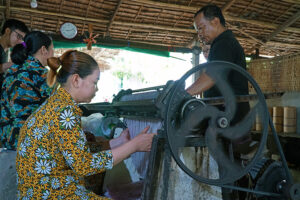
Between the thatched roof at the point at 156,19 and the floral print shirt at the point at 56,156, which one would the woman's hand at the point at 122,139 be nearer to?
the floral print shirt at the point at 56,156

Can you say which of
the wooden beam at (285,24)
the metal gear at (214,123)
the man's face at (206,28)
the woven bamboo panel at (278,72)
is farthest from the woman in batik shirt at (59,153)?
the wooden beam at (285,24)

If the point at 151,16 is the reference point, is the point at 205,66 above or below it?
below

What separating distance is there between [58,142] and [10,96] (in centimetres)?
102

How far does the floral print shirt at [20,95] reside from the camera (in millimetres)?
2012

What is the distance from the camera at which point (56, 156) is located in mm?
1286

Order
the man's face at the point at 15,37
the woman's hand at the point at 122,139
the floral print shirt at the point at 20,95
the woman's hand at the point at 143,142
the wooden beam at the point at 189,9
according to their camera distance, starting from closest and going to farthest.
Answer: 1. the woman's hand at the point at 143,142
2. the woman's hand at the point at 122,139
3. the floral print shirt at the point at 20,95
4. the man's face at the point at 15,37
5. the wooden beam at the point at 189,9

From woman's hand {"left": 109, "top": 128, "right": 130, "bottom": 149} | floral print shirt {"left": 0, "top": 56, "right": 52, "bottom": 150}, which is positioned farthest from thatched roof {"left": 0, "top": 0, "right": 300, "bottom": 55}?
woman's hand {"left": 109, "top": 128, "right": 130, "bottom": 149}

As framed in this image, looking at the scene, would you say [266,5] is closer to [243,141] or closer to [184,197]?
[243,141]

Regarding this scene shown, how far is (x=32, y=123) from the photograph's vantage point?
131cm

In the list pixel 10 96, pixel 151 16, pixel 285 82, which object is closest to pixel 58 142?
pixel 10 96

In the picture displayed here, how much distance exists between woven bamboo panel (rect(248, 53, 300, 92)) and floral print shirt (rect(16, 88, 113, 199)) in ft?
12.2

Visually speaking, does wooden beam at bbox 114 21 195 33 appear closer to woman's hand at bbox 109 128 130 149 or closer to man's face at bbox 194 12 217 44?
man's face at bbox 194 12 217 44

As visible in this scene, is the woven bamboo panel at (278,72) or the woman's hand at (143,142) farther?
the woven bamboo panel at (278,72)

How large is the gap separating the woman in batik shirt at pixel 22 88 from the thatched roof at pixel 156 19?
3.04 meters
